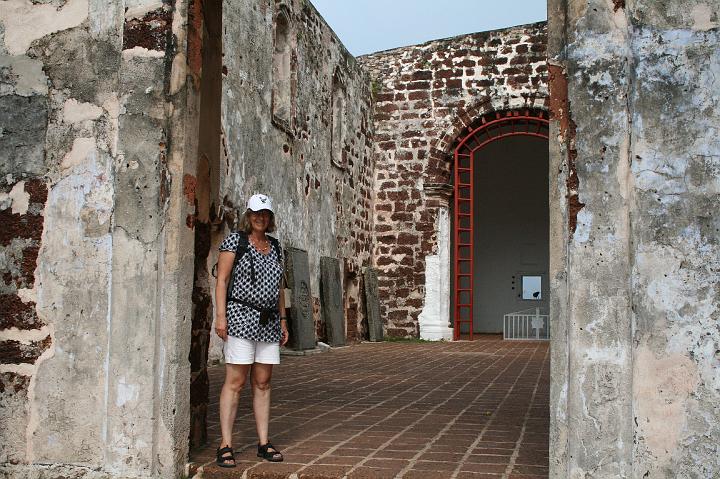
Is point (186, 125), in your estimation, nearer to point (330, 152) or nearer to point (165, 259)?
point (165, 259)

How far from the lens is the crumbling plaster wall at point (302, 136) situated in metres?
11.3

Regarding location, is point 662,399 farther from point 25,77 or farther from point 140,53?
point 25,77

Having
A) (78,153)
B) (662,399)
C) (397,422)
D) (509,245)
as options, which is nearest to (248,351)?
(78,153)

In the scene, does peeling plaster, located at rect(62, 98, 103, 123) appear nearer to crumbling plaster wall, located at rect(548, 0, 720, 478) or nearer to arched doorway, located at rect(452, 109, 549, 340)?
crumbling plaster wall, located at rect(548, 0, 720, 478)

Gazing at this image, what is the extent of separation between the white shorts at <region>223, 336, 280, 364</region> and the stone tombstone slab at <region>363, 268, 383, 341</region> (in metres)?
12.5

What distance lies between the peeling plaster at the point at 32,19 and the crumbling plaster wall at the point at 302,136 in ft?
18.0

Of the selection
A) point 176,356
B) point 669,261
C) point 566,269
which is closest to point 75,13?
point 176,356

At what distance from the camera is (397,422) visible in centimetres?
642

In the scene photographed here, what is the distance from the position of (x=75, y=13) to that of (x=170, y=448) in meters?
2.62

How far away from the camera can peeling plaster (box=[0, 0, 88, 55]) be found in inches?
195

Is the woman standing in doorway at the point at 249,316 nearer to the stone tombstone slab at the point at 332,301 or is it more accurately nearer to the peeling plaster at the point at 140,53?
the peeling plaster at the point at 140,53

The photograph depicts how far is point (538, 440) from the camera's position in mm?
5680

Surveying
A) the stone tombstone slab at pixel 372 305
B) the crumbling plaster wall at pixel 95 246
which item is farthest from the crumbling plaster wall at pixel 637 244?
the stone tombstone slab at pixel 372 305

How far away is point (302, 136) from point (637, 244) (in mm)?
10521
